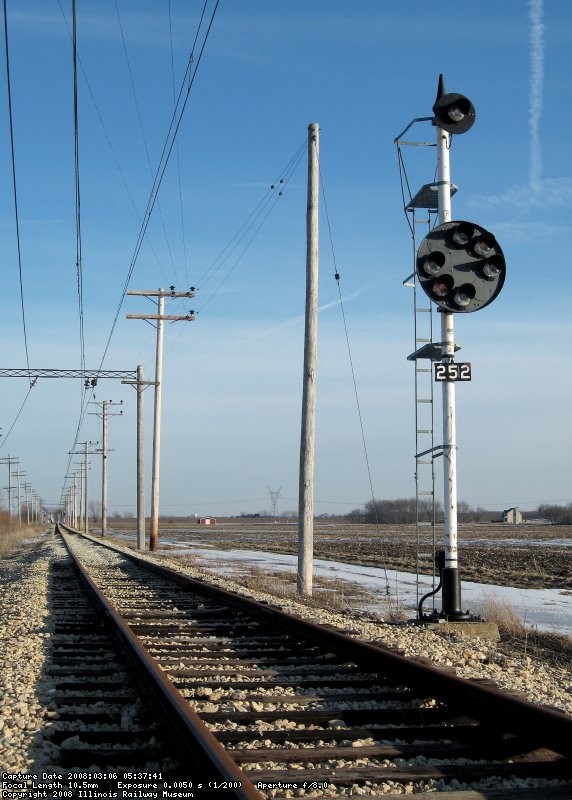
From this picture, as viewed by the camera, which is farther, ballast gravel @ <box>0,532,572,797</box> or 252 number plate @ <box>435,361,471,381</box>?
252 number plate @ <box>435,361,471,381</box>

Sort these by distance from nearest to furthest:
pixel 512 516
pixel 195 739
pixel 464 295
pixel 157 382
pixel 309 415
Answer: pixel 195 739 → pixel 464 295 → pixel 309 415 → pixel 157 382 → pixel 512 516

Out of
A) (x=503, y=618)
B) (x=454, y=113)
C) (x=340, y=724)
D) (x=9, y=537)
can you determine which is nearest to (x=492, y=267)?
(x=454, y=113)

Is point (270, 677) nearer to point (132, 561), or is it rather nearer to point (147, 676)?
point (147, 676)

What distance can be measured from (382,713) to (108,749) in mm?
1916

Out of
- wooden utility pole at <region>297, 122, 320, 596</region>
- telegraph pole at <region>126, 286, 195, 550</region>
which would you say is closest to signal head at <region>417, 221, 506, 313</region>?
wooden utility pole at <region>297, 122, 320, 596</region>

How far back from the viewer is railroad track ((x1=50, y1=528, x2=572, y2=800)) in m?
4.72

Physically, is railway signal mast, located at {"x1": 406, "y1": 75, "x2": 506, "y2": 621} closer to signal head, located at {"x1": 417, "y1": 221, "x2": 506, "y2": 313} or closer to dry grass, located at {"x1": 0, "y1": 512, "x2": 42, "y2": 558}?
signal head, located at {"x1": 417, "y1": 221, "x2": 506, "y2": 313}

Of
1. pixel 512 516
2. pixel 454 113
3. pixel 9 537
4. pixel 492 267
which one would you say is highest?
pixel 454 113

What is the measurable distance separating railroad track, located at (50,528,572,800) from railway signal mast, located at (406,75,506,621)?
281cm

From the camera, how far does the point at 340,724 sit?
5.99m

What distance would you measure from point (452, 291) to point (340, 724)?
6.68m

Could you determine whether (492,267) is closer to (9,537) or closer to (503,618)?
(503,618)

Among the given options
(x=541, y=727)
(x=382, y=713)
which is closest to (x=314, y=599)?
(x=382, y=713)

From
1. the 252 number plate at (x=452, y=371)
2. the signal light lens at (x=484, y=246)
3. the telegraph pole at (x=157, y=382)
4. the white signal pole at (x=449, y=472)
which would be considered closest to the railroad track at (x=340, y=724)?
the white signal pole at (x=449, y=472)
